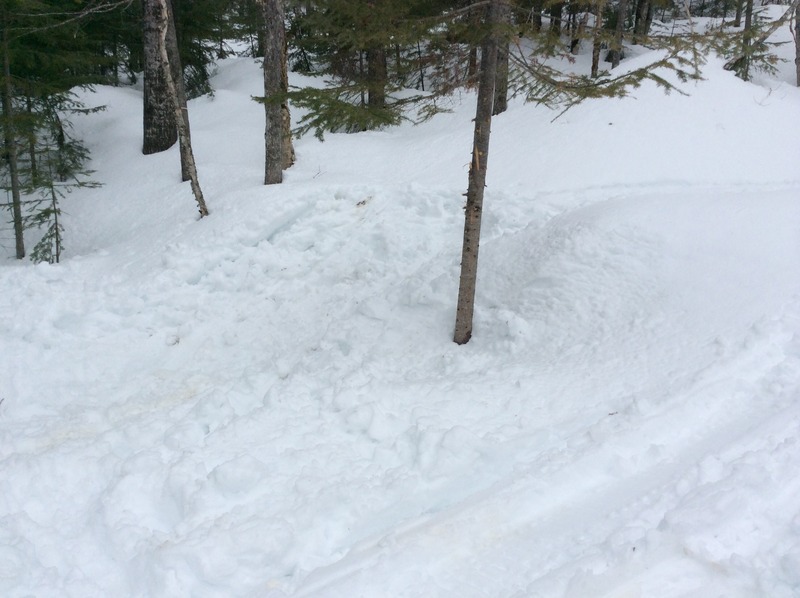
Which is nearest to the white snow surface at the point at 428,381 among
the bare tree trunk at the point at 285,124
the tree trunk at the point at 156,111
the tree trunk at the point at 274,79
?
the bare tree trunk at the point at 285,124

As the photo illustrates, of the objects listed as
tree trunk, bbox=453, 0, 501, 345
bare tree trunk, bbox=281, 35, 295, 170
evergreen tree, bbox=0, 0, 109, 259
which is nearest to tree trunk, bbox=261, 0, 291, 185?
bare tree trunk, bbox=281, 35, 295, 170

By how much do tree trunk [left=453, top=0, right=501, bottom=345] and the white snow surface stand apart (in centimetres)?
43

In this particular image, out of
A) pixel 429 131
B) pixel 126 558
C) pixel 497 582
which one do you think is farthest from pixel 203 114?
pixel 497 582

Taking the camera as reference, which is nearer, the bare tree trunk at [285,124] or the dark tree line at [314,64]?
the dark tree line at [314,64]

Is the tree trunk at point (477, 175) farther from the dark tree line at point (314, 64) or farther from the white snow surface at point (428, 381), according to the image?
the white snow surface at point (428, 381)

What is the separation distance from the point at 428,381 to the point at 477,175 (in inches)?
101

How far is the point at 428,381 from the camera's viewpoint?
264 inches

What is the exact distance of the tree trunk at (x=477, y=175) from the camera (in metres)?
5.92

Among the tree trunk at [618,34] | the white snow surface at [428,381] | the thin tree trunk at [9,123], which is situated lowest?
the white snow surface at [428,381]

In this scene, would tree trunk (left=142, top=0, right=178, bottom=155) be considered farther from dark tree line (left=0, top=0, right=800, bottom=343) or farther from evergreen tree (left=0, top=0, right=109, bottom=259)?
evergreen tree (left=0, top=0, right=109, bottom=259)

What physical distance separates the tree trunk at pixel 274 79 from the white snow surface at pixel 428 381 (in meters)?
0.59

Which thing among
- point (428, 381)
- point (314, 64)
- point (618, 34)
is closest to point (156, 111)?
point (314, 64)

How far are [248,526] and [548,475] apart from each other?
2627mm

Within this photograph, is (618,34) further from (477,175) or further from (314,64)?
(314,64)
